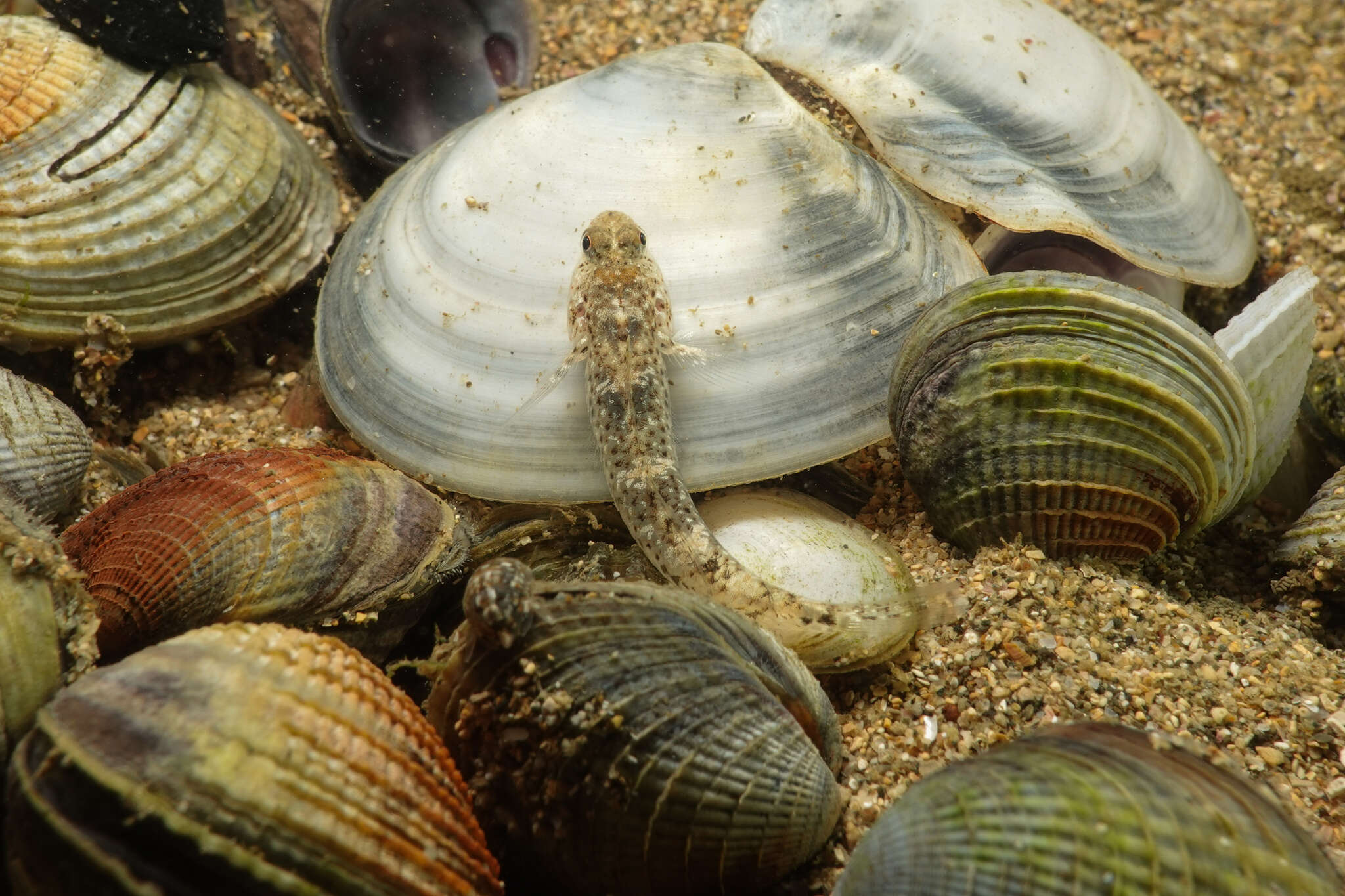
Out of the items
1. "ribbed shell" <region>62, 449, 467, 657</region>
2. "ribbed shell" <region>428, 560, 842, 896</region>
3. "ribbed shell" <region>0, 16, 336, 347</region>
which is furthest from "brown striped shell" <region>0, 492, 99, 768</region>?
"ribbed shell" <region>0, 16, 336, 347</region>

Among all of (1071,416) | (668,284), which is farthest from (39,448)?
(1071,416)

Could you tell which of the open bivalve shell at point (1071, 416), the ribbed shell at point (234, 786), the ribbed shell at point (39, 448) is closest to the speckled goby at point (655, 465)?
the open bivalve shell at point (1071, 416)

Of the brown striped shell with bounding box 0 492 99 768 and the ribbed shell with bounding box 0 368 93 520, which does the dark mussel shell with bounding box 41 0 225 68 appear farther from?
the brown striped shell with bounding box 0 492 99 768

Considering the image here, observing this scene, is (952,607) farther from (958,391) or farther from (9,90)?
(9,90)

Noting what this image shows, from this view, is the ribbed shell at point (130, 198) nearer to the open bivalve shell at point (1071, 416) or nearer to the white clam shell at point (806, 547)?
the white clam shell at point (806, 547)

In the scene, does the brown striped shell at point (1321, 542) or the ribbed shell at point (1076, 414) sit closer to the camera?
the ribbed shell at point (1076, 414)
